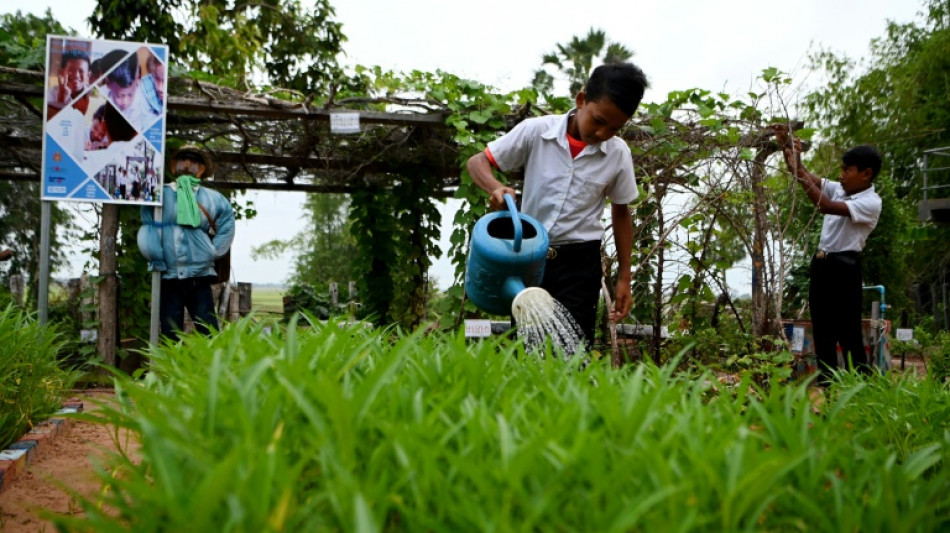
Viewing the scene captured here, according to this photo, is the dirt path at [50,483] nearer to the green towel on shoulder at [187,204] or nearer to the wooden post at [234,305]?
the green towel on shoulder at [187,204]

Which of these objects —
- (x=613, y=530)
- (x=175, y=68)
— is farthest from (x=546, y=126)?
(x=175, y=68)

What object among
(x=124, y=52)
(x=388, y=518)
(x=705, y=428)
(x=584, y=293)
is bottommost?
(x=388, y=518)

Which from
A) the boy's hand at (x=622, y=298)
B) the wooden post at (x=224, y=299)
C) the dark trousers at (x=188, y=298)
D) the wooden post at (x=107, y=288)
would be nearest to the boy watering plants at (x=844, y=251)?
the boy's hand at (x=622, y=298)

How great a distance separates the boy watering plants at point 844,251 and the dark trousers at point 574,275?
163 cm

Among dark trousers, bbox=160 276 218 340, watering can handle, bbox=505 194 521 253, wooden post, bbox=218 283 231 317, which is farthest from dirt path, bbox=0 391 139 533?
wooden post, bbox=218 283 231 317

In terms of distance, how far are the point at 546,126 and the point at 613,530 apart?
2098mm

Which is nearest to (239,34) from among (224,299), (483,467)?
(224,299)

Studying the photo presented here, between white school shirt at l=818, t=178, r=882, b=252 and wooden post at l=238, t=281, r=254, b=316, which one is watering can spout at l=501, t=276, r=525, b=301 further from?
wooden post at l=238, t=281, r=254, b=316

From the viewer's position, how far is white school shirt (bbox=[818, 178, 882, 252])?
397cm

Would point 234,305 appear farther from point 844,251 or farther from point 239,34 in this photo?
point 844,251

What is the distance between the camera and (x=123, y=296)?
20.3ft

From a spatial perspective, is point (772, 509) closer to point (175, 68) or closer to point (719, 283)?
point (719, 283)

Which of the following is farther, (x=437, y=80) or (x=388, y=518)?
(x=437, y=80)

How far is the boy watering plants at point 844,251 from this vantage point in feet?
13.1
